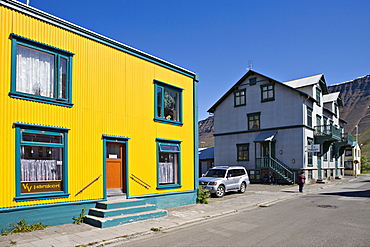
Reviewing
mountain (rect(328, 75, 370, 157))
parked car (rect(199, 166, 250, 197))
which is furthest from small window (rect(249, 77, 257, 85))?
mountain (rect(328, 75, 370, 157))

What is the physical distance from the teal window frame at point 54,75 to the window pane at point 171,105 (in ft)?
16.2

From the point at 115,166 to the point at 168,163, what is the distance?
2981 mm

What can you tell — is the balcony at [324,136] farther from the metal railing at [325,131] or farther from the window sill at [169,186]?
the window sill at [169,186]

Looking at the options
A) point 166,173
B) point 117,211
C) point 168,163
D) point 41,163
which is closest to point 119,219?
point 117,211

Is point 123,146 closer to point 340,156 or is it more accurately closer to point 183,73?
point 183,73

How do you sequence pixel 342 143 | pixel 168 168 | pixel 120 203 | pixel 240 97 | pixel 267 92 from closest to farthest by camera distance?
pixel 120 203, pixel 168 168, pixel 267 92, pixel 240 97, pixel 342 143

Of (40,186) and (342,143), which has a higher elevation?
(342,143)

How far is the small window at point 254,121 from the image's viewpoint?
106ft

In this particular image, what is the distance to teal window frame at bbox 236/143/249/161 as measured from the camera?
3265 cm

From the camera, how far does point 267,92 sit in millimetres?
A: 31875

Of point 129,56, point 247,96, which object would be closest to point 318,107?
point 247,96

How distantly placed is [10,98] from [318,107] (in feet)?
102

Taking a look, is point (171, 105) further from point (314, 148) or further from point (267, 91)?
point (267, 91)

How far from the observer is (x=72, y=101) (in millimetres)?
10758
